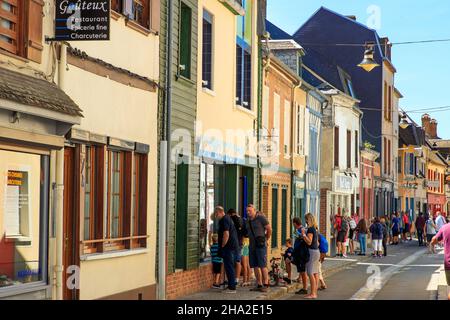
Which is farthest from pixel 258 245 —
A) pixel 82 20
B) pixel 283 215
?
pixel 283 215

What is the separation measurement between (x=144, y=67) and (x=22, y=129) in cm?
490

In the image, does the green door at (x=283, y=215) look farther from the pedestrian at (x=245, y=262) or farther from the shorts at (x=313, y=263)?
the shorts at (x=313, y=263)

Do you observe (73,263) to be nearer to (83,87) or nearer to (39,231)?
(39,231)

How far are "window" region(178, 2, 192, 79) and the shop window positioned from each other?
7048mm

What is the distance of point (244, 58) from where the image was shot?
23.2 m

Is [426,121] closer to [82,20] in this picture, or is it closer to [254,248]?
[254,248]

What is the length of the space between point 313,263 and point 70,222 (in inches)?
279

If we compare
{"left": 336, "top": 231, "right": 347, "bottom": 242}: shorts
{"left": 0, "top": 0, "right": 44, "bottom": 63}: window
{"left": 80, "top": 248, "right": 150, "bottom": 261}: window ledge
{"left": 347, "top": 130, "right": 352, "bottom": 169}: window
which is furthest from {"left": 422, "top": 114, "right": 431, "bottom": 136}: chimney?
{"left": 0, "top": 0, "right": 44, "bottom": 63}: window

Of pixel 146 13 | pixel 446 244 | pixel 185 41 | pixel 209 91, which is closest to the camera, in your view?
pixel 446 244

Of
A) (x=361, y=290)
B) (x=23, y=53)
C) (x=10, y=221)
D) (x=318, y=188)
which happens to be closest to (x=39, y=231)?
(x=10, y=221)

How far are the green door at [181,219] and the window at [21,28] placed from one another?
697 cm

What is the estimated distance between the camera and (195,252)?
18.8 m

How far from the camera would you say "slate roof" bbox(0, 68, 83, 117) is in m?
10.4

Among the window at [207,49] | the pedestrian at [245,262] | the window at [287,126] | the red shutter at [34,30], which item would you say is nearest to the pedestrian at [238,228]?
the pedestrian at [245,262]
